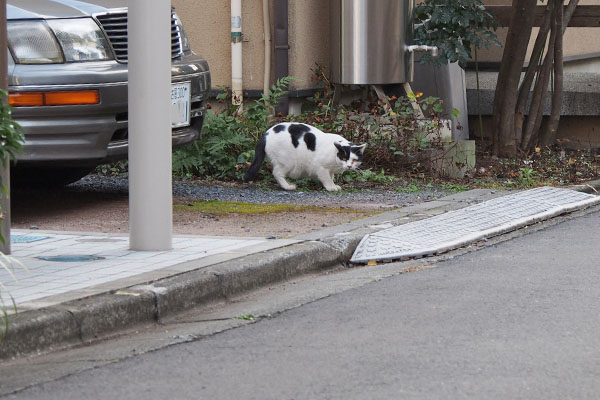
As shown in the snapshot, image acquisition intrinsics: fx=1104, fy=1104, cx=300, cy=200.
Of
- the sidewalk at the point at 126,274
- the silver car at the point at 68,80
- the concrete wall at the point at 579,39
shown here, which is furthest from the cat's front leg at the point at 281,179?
the concrete wall at the point at 579,39

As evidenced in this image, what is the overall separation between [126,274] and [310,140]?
3736 mm

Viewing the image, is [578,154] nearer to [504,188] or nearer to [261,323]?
[504,188]

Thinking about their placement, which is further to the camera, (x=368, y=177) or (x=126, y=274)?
(x=368, y=177)

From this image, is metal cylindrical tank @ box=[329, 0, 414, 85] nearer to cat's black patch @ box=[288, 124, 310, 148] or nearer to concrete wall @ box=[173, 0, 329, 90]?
concrete wall @ box=[173, 0, 329, 90]

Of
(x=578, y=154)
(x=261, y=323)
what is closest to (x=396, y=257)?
(x=261, y=323)

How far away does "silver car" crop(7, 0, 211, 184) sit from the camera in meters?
7.22

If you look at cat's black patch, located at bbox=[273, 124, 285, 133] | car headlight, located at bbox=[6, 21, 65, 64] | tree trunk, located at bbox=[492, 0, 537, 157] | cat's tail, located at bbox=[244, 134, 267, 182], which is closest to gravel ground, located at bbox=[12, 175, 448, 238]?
cat's tail, located at bbox=[244, 134, 267, 182]

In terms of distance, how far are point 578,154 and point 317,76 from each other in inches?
124

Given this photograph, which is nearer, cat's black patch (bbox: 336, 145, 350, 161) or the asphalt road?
the asphalt road

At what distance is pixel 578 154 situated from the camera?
12.3m

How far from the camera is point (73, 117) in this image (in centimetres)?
734

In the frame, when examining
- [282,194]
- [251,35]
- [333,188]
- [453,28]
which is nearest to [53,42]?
[282,194]

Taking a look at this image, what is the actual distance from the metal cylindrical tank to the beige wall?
439 millimetres

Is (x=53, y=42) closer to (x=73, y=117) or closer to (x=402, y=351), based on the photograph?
(x=73, y=117)
